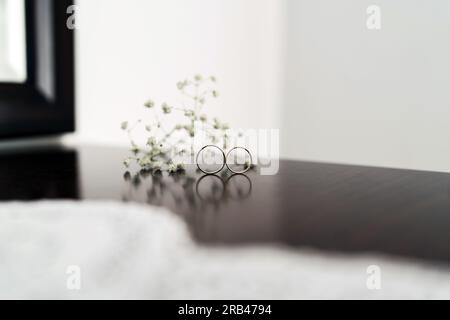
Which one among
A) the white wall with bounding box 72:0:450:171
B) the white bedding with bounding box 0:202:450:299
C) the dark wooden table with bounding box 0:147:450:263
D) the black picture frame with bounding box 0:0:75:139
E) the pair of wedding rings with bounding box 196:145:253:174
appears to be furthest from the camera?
the white wall with bounding box 72:0:450:171

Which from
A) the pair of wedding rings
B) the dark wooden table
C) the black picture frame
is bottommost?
the dark wooden table

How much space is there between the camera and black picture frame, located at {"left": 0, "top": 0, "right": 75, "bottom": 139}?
1.29 metres

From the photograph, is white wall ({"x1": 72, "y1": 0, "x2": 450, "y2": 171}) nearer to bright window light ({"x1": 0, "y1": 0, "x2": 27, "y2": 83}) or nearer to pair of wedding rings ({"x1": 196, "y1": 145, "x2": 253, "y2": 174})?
bright window light ({"x1": 0, "y1": 0, "x2": 27, "y2": 83})

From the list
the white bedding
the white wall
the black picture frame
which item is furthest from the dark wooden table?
the white wall

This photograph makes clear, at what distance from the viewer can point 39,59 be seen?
53.9 inches

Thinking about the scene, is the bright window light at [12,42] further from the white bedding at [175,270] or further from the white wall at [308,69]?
the white bedding at [175,270]

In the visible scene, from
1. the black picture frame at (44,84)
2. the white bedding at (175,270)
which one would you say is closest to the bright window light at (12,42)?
the black picture frame at (44,84)

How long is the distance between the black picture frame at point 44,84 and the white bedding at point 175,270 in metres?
0.79

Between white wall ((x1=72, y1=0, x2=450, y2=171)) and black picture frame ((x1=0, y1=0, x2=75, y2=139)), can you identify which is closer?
black picture frame ((x1=0, y1=0, x2=75, y2=139))

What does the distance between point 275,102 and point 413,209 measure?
1.76 metres

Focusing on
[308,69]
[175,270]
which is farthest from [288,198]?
[308,69]

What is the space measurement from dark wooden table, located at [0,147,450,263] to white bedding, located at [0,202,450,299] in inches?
1.3

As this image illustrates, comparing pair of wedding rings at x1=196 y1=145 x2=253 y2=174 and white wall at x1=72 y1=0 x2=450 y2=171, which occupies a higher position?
white wall at x1=72 y1=0 x2=450 y2=171
